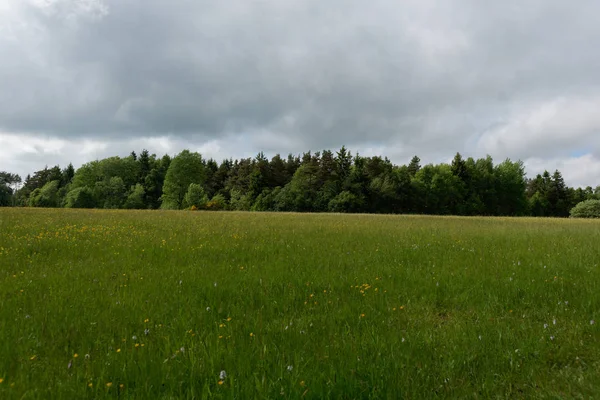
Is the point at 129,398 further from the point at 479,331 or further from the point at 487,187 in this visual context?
the point at 487,187

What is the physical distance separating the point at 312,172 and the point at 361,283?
7114 cm

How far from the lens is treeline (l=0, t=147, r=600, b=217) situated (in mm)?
72250

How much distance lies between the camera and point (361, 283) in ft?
20.5

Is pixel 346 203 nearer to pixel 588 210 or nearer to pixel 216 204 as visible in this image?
pixel 216 204

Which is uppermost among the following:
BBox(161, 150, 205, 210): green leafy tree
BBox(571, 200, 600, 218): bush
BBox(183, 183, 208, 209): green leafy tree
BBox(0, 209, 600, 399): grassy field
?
BBox(161, 150, 205, 210): green leafy tree

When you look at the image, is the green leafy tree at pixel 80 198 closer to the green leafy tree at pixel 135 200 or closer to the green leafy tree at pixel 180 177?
the green leafy tree at pixel 135 200

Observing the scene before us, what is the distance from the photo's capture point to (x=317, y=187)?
75.2 meters

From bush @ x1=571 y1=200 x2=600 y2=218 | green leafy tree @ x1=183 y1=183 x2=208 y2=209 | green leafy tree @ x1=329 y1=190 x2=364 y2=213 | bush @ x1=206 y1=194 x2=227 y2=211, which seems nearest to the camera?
bush @ x1=571 y1=200 x2=600 y2=218

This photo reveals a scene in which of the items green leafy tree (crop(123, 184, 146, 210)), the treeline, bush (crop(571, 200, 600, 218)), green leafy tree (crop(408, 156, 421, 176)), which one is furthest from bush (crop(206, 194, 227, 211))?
bush (crop(571, 200, 600, 218))

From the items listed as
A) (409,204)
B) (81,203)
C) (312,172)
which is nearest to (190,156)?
(81,203)

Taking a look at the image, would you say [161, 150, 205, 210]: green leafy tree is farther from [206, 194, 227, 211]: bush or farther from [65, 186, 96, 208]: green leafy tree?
[65, 186, 96, 208]: green leafy tree

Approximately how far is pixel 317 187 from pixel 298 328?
7140cm

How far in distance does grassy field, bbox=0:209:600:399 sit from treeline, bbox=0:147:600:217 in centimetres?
6145

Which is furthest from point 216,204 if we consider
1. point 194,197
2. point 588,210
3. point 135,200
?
point 588,210
